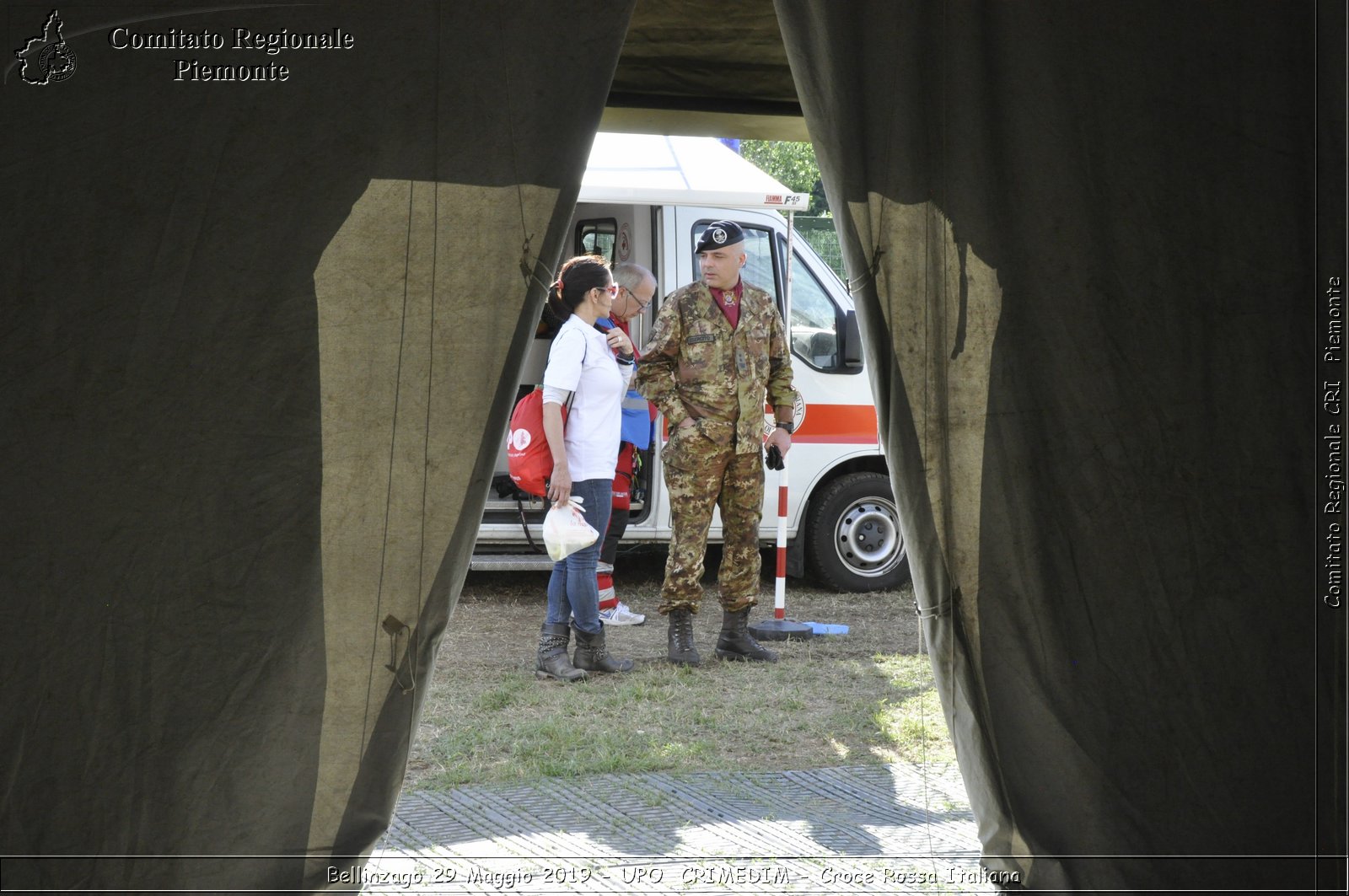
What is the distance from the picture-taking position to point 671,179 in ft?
23.0

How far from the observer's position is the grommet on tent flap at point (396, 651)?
2.21 meters

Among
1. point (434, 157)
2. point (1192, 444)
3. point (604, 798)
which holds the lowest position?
point (604, 798)

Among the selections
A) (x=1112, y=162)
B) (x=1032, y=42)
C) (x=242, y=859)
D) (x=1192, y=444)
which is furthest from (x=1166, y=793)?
(x=242, y=859)

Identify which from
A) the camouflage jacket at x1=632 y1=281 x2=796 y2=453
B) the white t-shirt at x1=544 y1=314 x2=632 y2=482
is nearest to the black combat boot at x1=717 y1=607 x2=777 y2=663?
the camouflage jacket at x1=632 y1=281 x2=796 y2=453

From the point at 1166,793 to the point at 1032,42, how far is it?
61.0 inches

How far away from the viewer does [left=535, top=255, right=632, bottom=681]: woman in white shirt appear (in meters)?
5.04

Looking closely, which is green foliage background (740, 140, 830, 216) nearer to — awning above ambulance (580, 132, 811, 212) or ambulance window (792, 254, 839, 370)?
awning above ambulance (580, 132, 811, 212)

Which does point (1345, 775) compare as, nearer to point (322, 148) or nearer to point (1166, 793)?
point (1166, 793)

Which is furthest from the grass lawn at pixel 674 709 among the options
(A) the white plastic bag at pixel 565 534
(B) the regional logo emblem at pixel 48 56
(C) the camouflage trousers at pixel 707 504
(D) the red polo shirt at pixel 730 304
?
(B) the regional logo emblem at pixel 48 56

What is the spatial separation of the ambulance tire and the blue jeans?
2220 millimetres

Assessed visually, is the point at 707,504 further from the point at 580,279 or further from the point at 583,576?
the point at 580,279

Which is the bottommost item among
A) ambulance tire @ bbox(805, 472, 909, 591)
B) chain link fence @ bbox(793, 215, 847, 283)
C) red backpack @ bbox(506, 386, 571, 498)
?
ambulance tire @ bbox(805, 472, 909, 591)

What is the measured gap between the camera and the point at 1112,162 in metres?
2.35

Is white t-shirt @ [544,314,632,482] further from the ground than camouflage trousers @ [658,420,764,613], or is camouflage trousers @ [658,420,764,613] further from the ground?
white t-shirt @ [544,314,632,482]
